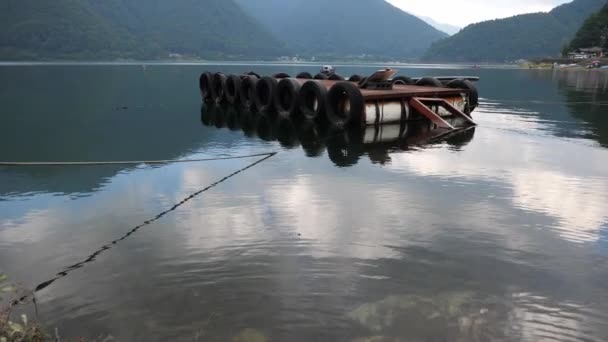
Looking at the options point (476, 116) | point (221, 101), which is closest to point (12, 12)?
point (221, 101)

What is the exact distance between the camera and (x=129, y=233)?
7102 millimetres

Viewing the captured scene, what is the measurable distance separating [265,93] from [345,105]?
6.82 meters

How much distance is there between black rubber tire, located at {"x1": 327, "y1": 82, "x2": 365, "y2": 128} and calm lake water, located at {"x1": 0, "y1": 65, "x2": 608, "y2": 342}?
3.30 m

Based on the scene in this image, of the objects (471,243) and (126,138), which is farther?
(126,138)

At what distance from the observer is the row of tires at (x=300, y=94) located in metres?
17.3

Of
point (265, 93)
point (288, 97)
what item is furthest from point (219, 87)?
point (288, 97)

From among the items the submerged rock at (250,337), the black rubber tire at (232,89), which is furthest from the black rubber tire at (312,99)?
the submerged rock at (250,337)

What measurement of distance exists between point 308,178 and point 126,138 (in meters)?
8.77

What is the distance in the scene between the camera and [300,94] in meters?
19.7

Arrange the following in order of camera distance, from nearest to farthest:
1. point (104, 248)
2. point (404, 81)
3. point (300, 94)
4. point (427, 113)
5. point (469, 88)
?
point (104, 248) → point (427, 113) → point (300, 94) → point (469, 88) → point (404, 81)

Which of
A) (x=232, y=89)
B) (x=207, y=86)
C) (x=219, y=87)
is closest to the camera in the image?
(x=232, y=89)

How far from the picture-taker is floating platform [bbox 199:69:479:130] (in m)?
17.3

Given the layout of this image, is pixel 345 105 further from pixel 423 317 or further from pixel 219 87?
pixel 423 317

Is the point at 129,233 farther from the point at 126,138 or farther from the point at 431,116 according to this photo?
the point at 431,116
